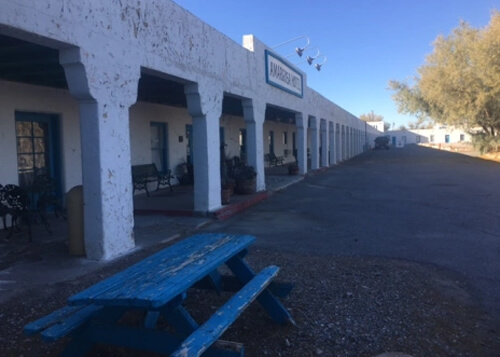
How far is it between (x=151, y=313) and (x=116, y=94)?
3416 millimetres

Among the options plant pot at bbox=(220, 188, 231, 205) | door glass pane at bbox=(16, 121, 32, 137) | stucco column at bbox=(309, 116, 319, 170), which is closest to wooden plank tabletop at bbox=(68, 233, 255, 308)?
plant pot at bbox=(220, 188, 231, 205)

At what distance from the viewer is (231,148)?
19828 mm

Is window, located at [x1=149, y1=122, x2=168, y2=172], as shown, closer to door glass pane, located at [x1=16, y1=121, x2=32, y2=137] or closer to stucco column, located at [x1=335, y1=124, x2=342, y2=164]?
door glass pane, located at [x1=16, y1=121, x2=32, y2=137]

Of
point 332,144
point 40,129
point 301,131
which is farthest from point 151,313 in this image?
point 332,144

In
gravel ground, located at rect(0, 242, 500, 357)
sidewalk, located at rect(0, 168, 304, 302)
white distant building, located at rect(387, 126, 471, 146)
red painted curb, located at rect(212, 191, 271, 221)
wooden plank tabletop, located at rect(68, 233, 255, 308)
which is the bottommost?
gravel ground, located at rect(0, 242, 500, 357)

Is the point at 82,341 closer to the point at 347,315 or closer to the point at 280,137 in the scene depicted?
the point at 347,315

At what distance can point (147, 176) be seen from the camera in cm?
1240

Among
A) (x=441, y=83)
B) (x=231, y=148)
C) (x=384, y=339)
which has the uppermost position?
(x=441, y=83)

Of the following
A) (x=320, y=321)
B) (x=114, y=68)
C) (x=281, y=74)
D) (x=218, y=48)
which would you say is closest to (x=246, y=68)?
(x=218, y=48)

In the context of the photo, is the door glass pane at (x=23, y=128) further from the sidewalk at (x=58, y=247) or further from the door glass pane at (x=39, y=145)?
the sidewalk at (x=58, y=247)

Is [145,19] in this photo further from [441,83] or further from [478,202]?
[441,83]

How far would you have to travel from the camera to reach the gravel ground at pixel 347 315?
3.52 meters

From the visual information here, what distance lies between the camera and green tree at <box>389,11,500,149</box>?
27750 millimetres

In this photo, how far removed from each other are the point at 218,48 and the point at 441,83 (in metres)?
26.1
